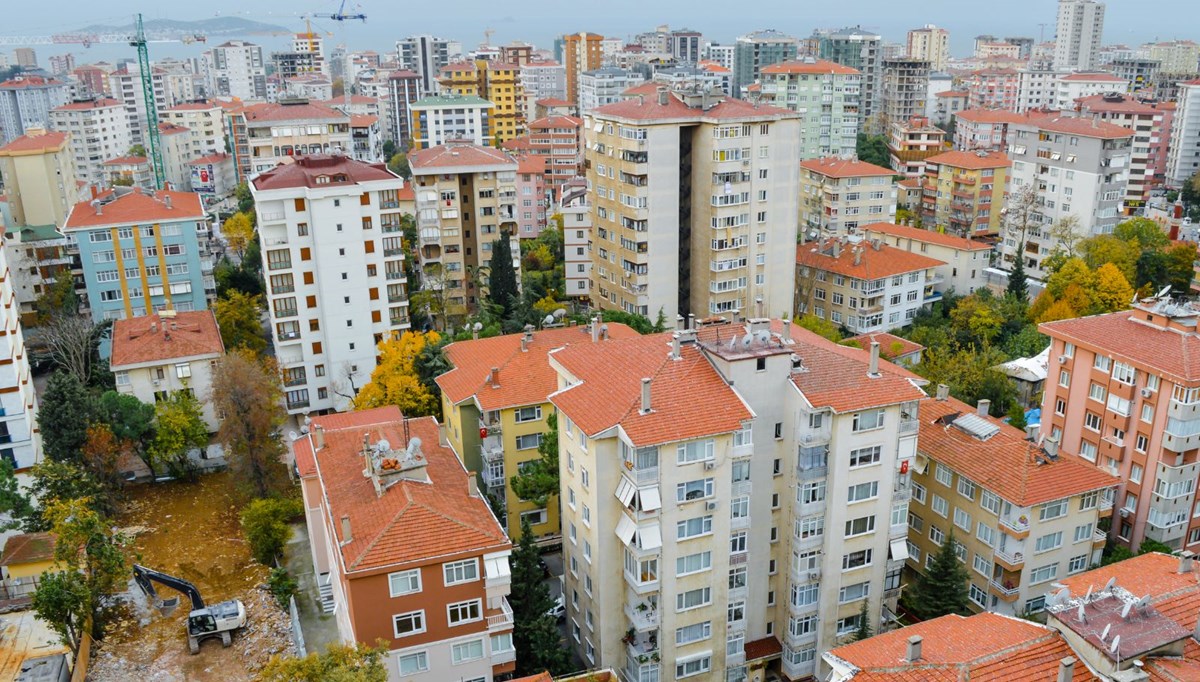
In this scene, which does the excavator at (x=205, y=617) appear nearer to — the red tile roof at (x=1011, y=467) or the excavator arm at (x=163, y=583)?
the excavator arm at (x=163, y=583)

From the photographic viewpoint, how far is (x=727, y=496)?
30.2 metres

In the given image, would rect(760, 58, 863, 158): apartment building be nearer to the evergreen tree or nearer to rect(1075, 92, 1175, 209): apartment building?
rect(1075, 92, 1175, 209): apartment building

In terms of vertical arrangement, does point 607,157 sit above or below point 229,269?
above

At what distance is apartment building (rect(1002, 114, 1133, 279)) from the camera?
250 feet

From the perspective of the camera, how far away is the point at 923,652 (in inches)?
931

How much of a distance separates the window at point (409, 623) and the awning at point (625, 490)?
704cm

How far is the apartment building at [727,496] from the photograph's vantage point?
29.4 m

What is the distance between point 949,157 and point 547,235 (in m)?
44.8

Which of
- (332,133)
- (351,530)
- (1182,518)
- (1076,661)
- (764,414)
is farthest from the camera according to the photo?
(332,133)

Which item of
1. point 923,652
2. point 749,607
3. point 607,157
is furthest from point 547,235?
point 923,652

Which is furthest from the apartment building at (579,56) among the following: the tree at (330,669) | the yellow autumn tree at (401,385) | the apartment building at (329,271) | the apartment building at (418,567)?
the tree at (330,669)

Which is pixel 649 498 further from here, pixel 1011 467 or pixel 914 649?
pixel 1011 467

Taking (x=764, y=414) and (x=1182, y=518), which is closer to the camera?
(x=764, y=414)

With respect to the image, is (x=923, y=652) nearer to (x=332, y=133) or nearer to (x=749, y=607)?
(x=749, y=607)
